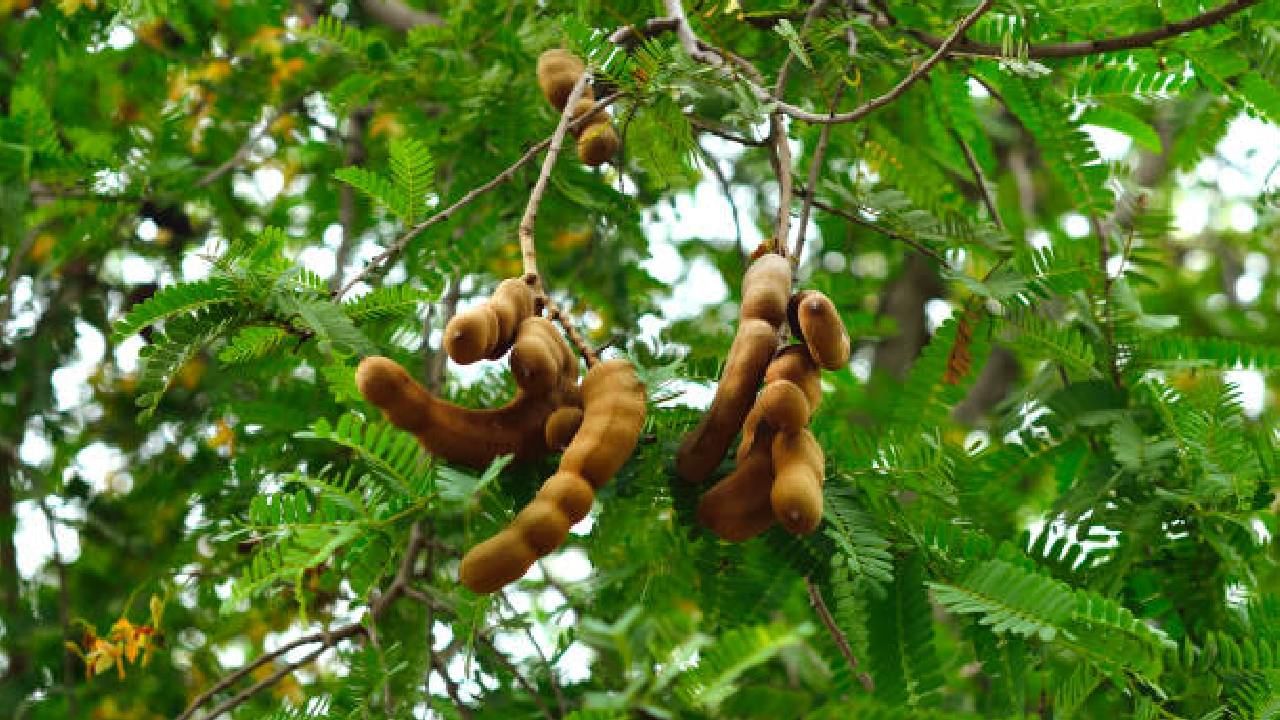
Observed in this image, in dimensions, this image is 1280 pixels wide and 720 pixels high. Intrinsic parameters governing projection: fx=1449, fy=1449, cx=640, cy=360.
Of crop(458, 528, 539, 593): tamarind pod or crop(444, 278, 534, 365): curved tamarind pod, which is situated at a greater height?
crop(444, 278, 534, 365): curved tamarind pod

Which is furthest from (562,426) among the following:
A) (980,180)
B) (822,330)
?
(980,180)

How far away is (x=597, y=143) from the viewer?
1.72m

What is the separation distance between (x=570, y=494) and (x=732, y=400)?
0.20 metres

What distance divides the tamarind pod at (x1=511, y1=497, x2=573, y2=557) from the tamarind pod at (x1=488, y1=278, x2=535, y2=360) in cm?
16

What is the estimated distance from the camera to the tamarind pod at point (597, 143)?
1712mm

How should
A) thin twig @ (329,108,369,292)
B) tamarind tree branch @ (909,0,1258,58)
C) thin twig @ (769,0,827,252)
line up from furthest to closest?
thin twig @ (329,108,369,292) < tamarind tree branch @ (909,0,1258,58) < thin twig @ (769,0,827,252)

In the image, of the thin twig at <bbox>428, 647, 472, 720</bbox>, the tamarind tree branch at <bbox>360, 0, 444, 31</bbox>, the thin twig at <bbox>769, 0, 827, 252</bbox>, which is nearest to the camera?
the thin twig at <bbox>769, 0, 827, 252</bbox>

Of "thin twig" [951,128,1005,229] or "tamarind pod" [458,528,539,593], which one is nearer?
"tamarind pod" [458,528,539,593]

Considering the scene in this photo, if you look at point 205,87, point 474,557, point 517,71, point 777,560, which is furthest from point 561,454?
point 205,87

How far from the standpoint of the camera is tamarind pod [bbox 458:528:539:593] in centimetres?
118

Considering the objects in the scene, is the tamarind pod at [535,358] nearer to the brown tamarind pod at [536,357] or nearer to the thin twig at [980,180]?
the brown tamarind pod at [536,357]

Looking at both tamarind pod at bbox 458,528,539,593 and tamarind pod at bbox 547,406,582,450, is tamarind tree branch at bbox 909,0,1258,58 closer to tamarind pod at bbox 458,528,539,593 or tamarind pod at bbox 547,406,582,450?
tamarind pod at bbox 547,406,582,450

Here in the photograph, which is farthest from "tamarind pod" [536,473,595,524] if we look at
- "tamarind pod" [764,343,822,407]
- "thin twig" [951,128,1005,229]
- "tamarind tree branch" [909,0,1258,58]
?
"thin twig" [951,128,1005,229]

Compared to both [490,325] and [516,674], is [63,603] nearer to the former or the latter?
[516,674]
